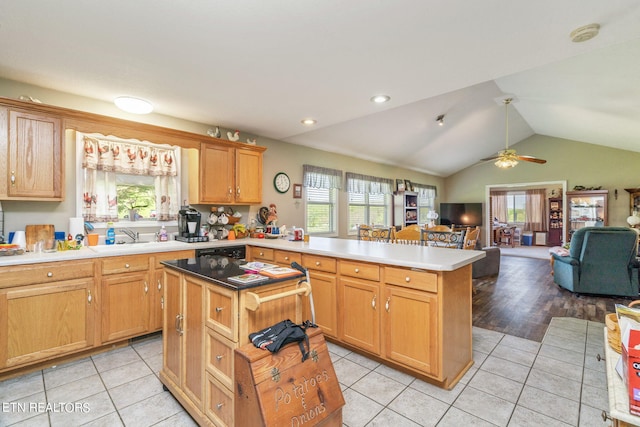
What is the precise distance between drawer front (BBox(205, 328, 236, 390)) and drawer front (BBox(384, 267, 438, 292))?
1.26m

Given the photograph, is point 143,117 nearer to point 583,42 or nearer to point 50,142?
point 50,142

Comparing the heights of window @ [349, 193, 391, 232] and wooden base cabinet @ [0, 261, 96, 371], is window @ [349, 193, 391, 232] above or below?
above

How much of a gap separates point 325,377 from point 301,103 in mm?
2624

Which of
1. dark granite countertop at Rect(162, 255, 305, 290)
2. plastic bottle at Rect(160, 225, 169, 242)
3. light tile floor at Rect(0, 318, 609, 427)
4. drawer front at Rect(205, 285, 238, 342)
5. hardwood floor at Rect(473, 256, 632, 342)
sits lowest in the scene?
light tile floor at Rect(0, 318, 609, 427)

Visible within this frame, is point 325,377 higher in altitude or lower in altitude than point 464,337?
higher

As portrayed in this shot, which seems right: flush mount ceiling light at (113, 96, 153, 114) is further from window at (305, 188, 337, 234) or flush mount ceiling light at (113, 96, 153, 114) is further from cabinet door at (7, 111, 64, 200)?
window at (305, 188, 337, 234)

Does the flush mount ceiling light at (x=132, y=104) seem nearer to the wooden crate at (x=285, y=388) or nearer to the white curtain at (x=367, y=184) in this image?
the wooden crate at (x=285, y=388)

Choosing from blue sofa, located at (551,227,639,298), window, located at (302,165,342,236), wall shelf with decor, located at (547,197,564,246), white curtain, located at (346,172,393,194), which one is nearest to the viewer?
blue sofa, located at (551,227,639,298)

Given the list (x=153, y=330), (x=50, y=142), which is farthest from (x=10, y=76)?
(x=153, y=330)

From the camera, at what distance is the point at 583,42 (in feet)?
6.47

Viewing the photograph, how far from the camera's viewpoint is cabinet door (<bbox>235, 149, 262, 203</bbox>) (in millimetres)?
3900

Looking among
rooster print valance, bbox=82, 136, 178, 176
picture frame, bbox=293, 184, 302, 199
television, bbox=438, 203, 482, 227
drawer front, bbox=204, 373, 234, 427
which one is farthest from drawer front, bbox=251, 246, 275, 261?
television, bbox=438, 203, 482, 227

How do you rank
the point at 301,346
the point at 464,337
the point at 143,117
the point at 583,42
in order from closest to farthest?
the point at 301,346
the point at 583,42
the point at 464,337
the point at 143,117

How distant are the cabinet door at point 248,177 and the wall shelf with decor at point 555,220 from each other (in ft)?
35.1
